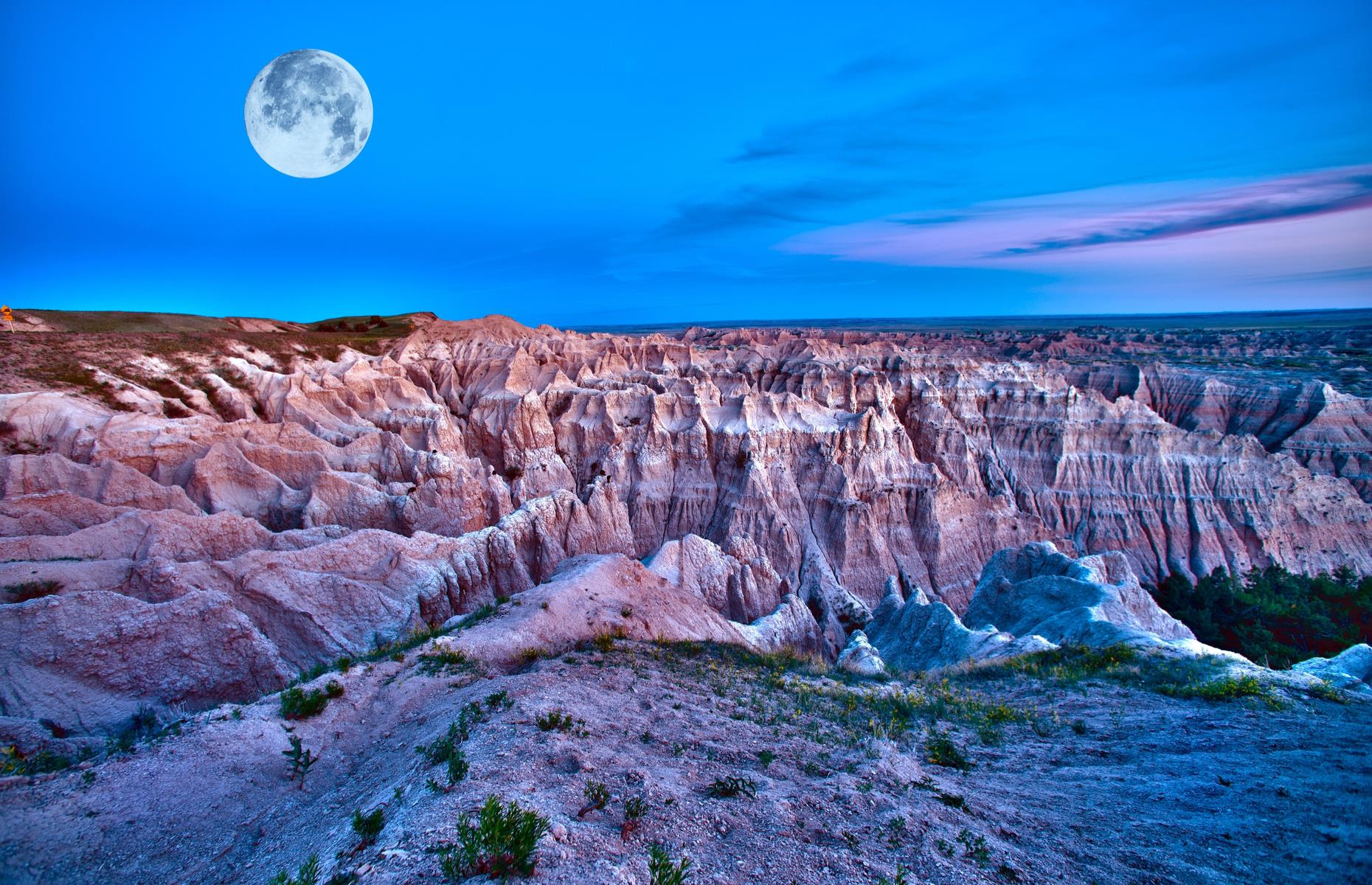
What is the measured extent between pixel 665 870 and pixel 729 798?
193 cm

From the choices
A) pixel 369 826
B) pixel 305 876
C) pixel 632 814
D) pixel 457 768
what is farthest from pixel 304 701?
pixel 632 814

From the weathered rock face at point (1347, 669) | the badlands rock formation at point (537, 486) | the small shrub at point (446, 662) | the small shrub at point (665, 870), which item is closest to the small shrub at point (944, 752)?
the small shrub at point (665, 870)

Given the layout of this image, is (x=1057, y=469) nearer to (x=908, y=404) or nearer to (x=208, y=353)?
(x=908, y=404)

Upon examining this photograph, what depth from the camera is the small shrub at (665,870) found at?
4539 mm

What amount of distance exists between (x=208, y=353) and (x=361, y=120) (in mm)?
32983

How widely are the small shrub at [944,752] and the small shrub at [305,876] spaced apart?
7312 mm

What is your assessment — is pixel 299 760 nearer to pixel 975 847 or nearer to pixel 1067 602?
pixel 975 847

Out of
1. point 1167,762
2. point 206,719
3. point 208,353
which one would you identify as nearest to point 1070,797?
point 1167,762

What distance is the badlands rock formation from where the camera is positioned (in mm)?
12781

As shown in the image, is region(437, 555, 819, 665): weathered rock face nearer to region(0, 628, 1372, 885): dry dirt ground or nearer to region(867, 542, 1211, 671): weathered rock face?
region(0, 628, 1372, 885): dry dirt ground

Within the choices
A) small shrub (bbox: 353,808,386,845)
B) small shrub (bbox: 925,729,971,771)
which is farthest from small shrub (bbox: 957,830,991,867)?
small shrub (bbox: 353,808,386,845)

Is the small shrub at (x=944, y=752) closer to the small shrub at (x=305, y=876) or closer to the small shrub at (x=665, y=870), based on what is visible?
the small shrub at (x=665, y=870)

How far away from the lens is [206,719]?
8.16m

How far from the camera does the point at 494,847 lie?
474cm
